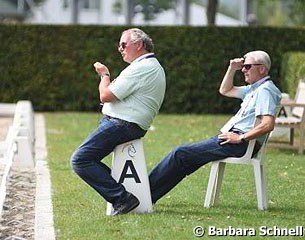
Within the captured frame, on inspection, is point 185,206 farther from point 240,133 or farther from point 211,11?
point 211,11

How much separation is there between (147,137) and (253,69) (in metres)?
6.90

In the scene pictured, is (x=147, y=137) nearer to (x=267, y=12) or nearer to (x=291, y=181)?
(x=291, y=181)

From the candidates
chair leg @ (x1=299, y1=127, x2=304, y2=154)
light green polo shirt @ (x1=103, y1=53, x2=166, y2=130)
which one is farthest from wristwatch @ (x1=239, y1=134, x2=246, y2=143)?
chair leg @ (x1=299, y1=127, x2=304, y2=154)

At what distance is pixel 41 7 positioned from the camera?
2780cm

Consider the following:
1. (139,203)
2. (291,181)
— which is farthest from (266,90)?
(291,181)

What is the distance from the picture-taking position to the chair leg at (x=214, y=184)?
836 centimetres

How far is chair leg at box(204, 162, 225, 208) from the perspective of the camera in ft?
27.4

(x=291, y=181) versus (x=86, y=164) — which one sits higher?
(x=86, y=164)

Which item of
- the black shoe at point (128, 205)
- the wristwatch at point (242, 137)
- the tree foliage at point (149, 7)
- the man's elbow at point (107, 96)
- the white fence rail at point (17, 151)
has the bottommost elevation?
the white fence rail at point (17, 151)

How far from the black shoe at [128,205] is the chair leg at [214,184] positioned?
767mm

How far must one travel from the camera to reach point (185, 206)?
857 centimetres

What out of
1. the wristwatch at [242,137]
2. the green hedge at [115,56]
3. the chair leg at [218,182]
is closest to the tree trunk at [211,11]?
the green hedge at [115,56]

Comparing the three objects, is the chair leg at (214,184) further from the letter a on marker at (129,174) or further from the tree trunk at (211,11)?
the tree trunk at (211,11)

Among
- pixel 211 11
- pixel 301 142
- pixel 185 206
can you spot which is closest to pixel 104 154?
pixel 185 206
